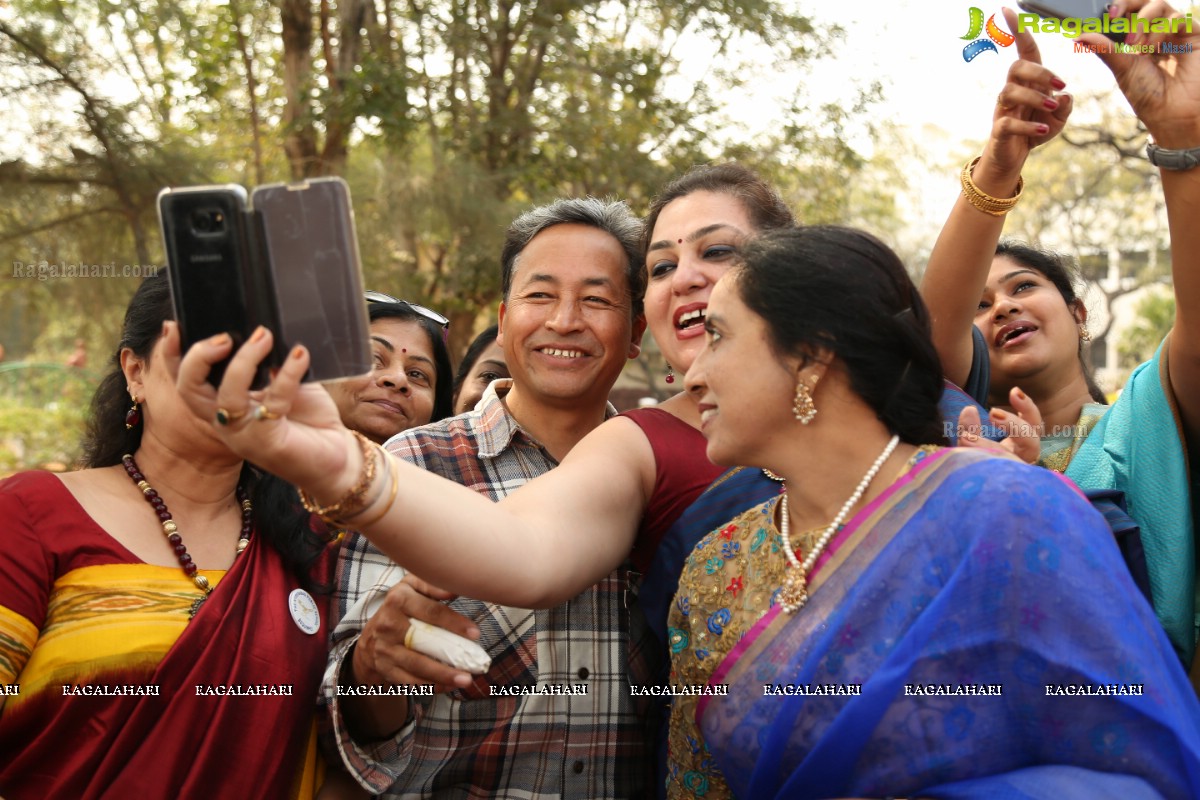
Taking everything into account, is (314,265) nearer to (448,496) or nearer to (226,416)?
(226,416)

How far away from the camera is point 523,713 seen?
246 cm

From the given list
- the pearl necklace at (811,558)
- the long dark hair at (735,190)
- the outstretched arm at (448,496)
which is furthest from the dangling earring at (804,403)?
the long dark hair at (735,190)

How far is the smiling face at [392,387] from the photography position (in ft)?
11.8

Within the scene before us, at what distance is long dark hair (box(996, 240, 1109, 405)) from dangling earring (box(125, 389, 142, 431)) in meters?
2.63

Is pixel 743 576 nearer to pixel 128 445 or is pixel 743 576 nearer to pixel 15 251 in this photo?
pixel 128 445

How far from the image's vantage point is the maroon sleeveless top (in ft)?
8.32

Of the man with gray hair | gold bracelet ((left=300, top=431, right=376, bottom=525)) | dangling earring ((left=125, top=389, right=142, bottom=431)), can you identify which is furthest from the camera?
dangling earring ((left=125, top=389, right=142, bottom=431))

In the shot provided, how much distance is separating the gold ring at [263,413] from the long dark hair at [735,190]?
4.89 feet

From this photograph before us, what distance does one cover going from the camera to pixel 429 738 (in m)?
2.47

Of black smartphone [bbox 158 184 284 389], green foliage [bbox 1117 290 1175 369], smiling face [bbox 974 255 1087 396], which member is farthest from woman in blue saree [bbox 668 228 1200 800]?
green foliage [bbox 1117 290 1175 369]

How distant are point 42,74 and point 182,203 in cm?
759

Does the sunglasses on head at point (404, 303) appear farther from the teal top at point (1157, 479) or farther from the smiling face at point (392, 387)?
the teal top at point (1157, 479)

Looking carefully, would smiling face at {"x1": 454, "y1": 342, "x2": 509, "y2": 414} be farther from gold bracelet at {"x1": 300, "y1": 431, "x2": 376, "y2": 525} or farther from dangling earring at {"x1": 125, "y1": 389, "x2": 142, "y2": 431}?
gold bracelet at {"x1": 300, "y1": 431, "x2": 376, "y2": 525}

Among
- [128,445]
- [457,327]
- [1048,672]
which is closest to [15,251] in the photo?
[457,327]
